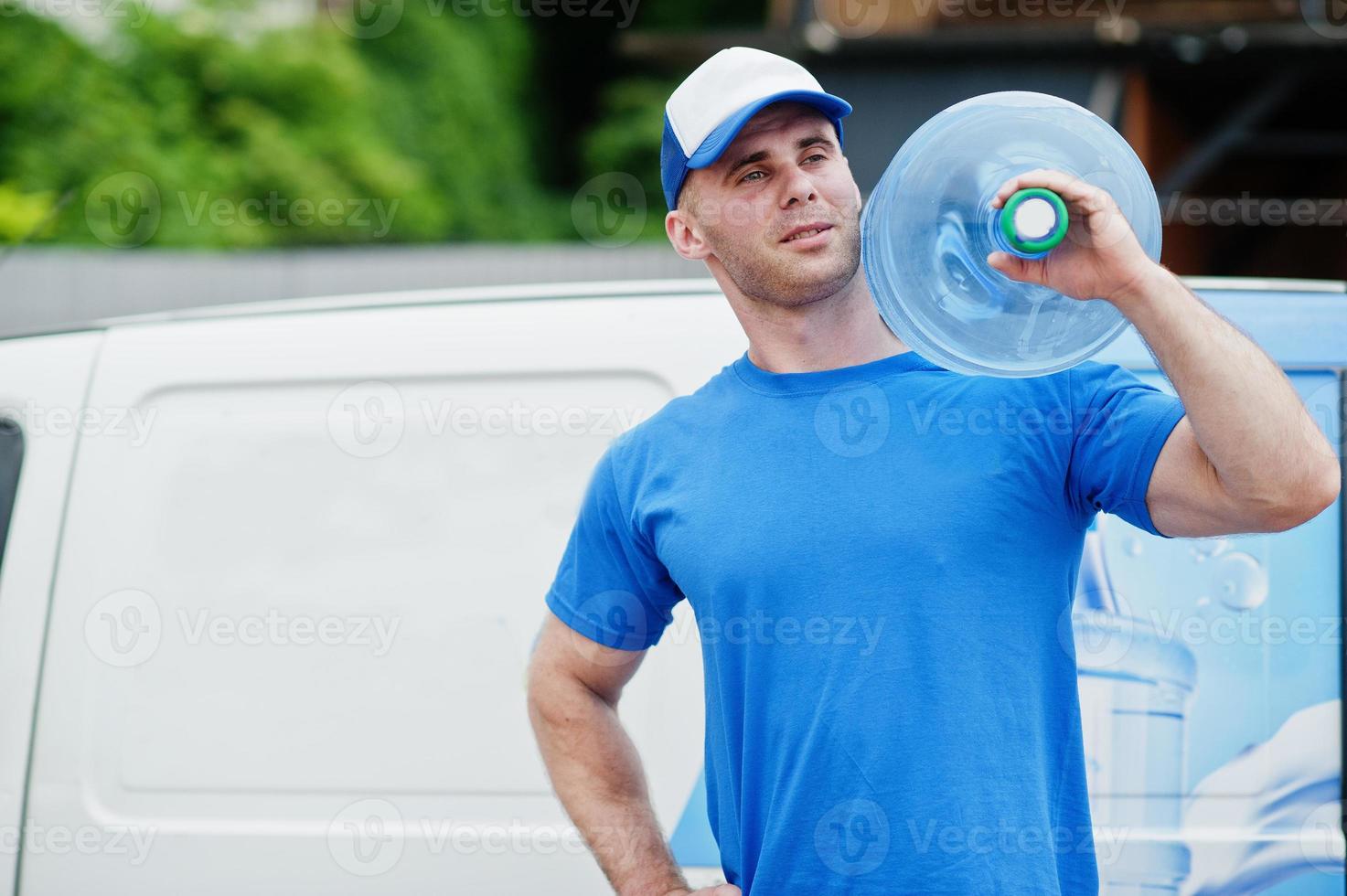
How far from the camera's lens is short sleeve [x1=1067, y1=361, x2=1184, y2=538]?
154cm

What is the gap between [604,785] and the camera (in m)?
1.93

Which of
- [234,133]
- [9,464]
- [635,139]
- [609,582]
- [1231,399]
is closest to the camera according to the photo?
[1231,399]

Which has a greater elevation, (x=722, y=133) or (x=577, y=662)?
(x=722, y=133)

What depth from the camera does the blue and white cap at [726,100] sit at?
6.13ft

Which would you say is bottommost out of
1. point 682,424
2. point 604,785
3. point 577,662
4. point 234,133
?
point 604,785

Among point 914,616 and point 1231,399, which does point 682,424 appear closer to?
point 914,616

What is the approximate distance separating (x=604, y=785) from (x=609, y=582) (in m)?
0.32

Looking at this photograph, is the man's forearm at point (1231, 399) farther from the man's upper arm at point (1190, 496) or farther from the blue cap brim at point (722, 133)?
the blue cap brim at point (722, 133)

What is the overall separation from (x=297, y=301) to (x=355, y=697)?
79 centimetres

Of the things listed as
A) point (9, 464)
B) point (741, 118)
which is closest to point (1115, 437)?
point (741, 118)

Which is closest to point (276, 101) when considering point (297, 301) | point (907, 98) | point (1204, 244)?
point (907, 98)

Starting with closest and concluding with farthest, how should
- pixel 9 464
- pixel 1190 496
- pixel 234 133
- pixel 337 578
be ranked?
pixel 1190 496 → pixel 337 578 → pixel 9 464 → pixel 234 133

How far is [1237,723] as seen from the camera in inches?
79.7

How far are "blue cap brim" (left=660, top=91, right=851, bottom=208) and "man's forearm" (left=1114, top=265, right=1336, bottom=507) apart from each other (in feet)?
2.01
